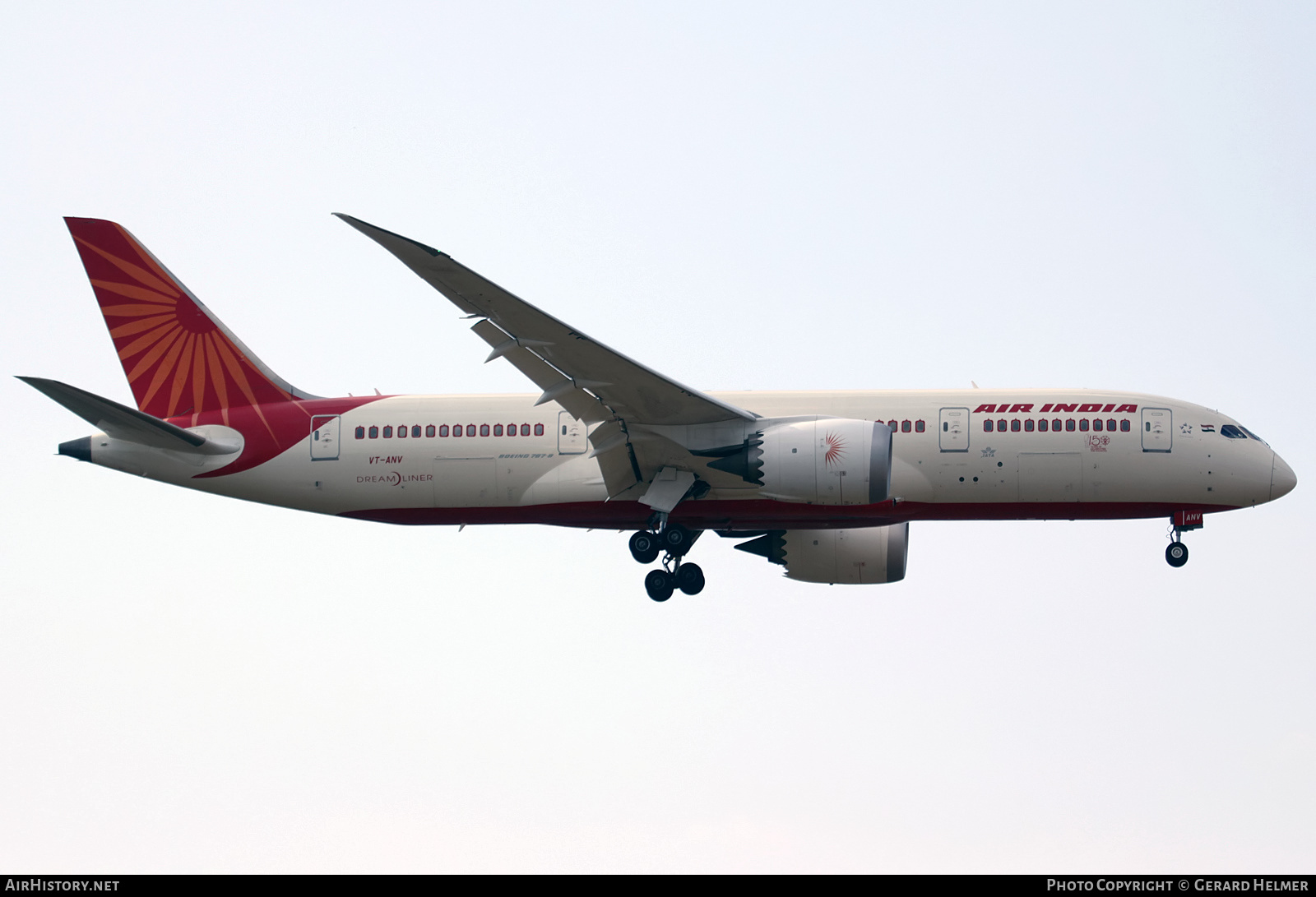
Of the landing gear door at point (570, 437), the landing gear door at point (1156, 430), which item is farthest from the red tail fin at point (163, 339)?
the landing gear door at point (1156, 430)

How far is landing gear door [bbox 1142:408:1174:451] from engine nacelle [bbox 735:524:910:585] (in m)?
7.57

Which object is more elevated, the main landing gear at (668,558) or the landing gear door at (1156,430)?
the landing gear door at (1156,430)

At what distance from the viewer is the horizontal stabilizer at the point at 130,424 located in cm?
3238

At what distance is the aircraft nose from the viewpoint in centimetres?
3294

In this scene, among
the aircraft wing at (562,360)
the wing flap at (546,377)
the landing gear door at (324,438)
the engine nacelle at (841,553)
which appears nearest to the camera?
the aircraft wing at (562,360)

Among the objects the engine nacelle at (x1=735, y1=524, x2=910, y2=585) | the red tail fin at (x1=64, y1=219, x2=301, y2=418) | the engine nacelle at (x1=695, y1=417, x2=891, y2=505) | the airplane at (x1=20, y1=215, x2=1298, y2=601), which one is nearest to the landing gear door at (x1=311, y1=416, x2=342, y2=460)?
the airplane at (x1=20, y1=215, x2=1298, y2=601)

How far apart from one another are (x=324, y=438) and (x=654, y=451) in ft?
26.7

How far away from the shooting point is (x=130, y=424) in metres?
34.4

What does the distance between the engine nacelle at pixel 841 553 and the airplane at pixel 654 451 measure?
3.05 m

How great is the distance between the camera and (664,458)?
1293 inches

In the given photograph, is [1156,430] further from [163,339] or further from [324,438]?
[163,339]

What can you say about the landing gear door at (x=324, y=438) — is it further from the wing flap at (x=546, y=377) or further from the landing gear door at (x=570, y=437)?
the wing flap at (x=546, y=377)
